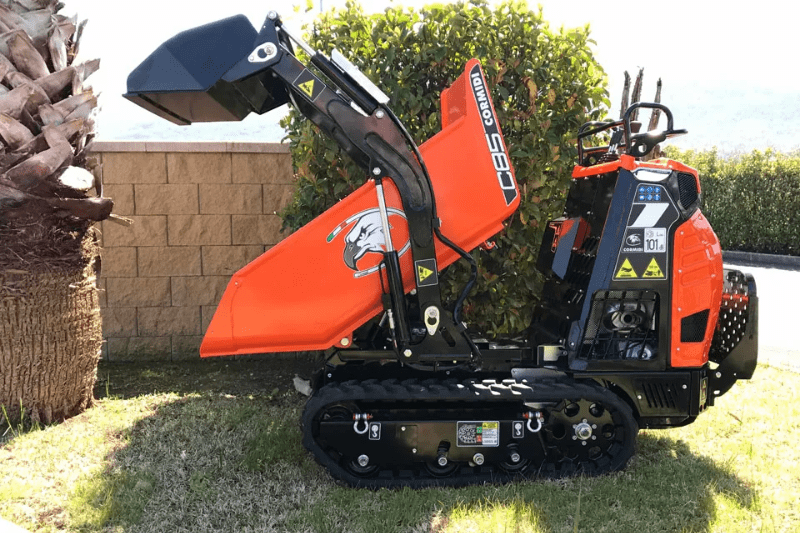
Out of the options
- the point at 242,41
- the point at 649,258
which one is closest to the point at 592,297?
the point at 649,258

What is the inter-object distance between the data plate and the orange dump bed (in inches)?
30.6

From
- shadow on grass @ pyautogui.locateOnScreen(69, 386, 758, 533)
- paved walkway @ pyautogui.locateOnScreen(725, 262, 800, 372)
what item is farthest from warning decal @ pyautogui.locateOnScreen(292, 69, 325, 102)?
paved walkway @ pyautogui.locateOnScreen(725, 262, 800, 372)

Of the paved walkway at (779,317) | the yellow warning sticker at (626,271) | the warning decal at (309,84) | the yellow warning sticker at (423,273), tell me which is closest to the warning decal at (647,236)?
the yellow warning sticker at (626,271)

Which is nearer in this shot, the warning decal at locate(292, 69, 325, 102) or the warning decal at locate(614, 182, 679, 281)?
the warning decal at locate(292, 69, 325, 102)

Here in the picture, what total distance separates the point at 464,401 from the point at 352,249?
1.05 metres

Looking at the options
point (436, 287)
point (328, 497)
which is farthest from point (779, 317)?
point (328, 497)

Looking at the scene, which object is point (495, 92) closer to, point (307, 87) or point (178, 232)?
point (307, 87)

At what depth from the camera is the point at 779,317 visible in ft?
28.1

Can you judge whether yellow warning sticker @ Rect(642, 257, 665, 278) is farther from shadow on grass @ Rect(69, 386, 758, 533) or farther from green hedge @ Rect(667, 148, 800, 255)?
green hedge @ Rect(667, 148, 800, 255)

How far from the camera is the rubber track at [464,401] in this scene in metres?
3.39

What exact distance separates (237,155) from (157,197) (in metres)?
0.81

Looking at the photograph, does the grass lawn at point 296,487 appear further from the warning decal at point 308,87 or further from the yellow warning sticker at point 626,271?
the warning decal at point 308,87

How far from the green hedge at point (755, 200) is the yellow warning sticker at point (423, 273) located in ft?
45.8

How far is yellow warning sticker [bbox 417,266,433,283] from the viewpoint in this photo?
338cm
